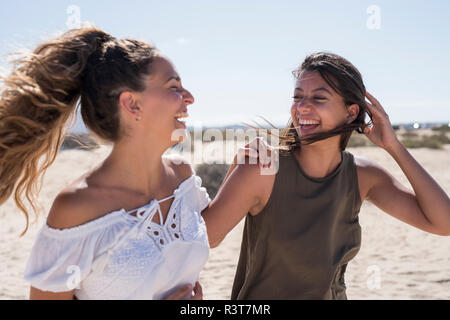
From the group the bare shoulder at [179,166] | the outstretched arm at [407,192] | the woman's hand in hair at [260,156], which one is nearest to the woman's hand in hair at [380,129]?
the outstretched arm at [407,192]

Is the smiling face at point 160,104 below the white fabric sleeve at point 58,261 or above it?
above

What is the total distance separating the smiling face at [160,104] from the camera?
1.75 metres

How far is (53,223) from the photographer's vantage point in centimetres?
149

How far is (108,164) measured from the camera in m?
1.75

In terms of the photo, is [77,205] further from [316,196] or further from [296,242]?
[316,196]

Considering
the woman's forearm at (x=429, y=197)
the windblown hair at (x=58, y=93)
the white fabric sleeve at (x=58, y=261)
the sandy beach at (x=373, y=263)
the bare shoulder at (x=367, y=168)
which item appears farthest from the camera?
the sandy beach at (x=373, y=263)

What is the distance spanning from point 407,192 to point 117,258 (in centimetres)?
174

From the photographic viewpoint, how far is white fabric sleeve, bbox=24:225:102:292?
147 centimetres

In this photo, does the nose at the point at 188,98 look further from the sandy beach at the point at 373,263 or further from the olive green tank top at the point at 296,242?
the sandy beach at the point at 373,263

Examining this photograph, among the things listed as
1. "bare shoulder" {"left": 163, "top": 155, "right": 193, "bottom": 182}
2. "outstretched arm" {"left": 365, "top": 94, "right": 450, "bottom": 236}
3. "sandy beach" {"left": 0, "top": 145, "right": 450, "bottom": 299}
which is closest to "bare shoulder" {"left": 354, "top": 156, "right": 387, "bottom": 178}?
"outstretched arm" {"left": 365, "top": 94, "right": 450, "bottom": 236}

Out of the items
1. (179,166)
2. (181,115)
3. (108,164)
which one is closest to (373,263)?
(179,166)

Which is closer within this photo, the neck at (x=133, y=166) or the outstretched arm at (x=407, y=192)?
the neck at (x=133, y=166)

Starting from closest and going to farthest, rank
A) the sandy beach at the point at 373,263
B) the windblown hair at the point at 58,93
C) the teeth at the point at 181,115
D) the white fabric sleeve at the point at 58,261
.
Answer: the white fabric sleeve at the point at 58,261 < the windblown hair at the point at 58,93 < the teeth at the point at 181,115 < the sandy beach at the point at 373,263

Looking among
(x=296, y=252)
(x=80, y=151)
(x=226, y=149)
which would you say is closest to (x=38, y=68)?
(x=296, y=252)
